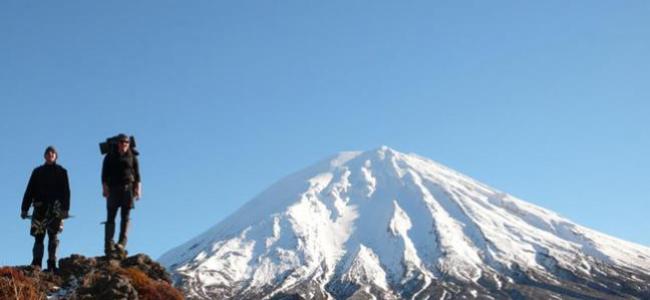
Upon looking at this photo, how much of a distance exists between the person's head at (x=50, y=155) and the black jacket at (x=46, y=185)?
0.07 meters

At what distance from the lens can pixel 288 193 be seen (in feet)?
621

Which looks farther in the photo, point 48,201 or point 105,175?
point 105,175

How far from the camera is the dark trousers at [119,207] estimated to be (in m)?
12.5

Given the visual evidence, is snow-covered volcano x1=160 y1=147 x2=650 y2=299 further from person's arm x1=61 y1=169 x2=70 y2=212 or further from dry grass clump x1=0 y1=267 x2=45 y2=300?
dry grass clump x1=0 y1=267 x2=45 y2=300

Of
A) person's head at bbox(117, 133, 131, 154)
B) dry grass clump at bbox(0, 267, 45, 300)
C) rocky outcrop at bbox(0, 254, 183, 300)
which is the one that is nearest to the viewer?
dry grass clump at bbox(0, 267, 45, 300)

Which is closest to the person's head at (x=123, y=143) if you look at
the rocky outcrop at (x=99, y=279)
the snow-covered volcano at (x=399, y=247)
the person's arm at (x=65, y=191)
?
the person's arm at (x=65, y=191)

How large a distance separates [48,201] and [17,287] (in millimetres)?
2856

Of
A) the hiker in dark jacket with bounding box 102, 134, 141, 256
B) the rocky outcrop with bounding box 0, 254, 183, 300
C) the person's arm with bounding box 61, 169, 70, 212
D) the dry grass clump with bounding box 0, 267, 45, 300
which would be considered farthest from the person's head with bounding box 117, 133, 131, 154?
the dry grass clump with bounding box 0, 267, 45, 300

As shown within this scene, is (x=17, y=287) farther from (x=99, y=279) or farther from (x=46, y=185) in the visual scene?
(x=46, y=185)

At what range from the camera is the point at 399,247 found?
153750 mm

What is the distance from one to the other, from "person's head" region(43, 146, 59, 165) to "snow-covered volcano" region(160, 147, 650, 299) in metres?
109

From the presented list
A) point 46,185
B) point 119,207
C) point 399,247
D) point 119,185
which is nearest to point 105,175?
point 119,185

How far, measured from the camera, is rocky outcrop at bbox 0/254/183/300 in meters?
10.5

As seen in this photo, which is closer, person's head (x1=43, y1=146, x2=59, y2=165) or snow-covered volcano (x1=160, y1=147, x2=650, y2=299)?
person's head (x1=43, y1=146, x2=59, y2=165)
